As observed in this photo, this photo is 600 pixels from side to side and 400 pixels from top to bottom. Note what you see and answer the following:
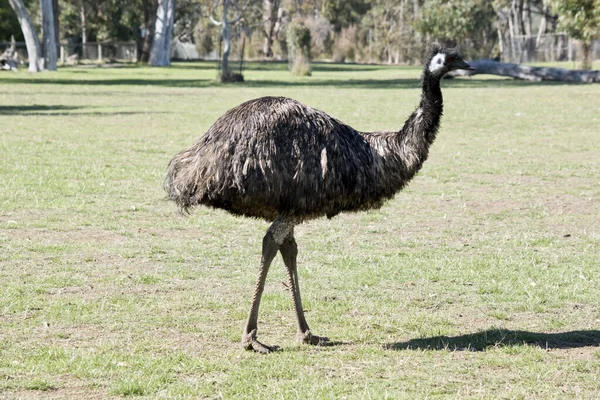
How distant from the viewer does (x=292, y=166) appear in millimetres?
6617

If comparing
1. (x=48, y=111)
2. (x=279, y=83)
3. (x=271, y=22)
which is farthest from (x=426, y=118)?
(x=271, y=22)

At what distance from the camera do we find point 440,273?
9.12 meters

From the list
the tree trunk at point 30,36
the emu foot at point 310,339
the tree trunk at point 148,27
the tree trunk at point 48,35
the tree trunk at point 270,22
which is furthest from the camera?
the tree trunk at point 270,22

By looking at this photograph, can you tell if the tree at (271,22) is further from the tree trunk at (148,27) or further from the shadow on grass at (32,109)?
the shadow on grass at (32,109)

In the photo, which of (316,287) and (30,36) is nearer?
(316,287)

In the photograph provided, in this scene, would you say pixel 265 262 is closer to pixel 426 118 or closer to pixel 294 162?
pixel 294 162

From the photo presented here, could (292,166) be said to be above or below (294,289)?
above

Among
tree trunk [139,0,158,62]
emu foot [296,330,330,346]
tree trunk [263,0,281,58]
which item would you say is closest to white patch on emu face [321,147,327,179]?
emu foot [296,330,330,346]

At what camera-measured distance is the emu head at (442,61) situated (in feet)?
23.0

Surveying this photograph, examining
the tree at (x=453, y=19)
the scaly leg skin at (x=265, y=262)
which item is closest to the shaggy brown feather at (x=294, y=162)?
the scaly leg skin at (x=265, y=262)

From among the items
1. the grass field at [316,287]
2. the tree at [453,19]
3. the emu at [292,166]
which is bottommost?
the grass field at [316,287]

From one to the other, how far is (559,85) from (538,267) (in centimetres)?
3188

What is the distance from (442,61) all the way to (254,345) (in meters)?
2.40

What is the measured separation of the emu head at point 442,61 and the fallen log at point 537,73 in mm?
33415
